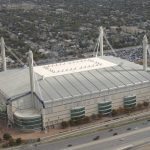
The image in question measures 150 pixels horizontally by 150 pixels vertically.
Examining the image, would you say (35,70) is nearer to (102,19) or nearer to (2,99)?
(2,99)

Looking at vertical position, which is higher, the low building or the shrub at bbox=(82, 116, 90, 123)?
the low building

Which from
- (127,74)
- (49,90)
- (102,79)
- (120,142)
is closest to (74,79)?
(102,79)

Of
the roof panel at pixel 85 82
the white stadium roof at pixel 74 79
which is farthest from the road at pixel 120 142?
the roof panel at pixel 85 82

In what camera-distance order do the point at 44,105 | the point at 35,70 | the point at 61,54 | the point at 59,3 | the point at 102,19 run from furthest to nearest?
1. the point at 59,3
2. the point at 102,19
3. the point at 61,54
4. the point at 35,70
5. the point at 44,105

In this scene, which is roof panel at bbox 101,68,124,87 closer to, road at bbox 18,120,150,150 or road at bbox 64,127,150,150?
road at bbox 18,120,150,150

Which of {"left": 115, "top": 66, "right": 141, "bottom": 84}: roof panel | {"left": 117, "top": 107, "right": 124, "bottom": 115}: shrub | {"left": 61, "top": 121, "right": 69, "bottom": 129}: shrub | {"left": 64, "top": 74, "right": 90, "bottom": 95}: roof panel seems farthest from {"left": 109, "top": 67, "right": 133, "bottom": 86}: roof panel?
{"left": 61, "top": 121, "right": 69, "bottom": 129}: shrub

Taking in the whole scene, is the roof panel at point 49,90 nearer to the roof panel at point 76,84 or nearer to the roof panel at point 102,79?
the roof panel at point 76,84

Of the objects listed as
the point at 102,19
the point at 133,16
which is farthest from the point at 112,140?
the point at 133,16
